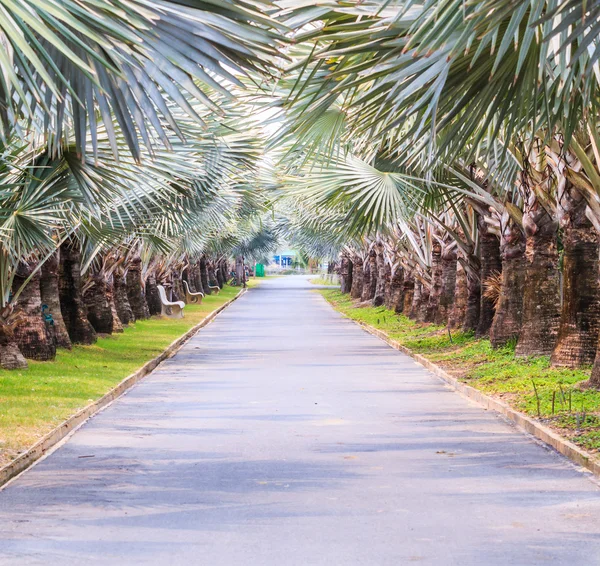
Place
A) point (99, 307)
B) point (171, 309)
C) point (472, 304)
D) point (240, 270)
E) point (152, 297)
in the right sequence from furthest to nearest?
point (240, 270), point (152, 297), point (171, 309), point (99, 307), point (472, 304)

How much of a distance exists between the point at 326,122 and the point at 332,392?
5809 millimetres

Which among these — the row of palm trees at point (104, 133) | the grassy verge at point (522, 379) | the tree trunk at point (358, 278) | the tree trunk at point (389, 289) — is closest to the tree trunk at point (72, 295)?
the row of palm trees at point (104, 133)

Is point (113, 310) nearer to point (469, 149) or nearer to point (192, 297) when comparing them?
point (469, 149)

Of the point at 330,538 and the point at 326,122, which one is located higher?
the point at 326,122

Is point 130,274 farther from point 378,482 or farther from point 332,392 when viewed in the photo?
point 378,482

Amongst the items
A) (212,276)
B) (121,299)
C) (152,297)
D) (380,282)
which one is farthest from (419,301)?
(212,276)

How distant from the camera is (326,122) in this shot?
11609 mm

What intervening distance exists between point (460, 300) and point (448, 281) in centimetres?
245

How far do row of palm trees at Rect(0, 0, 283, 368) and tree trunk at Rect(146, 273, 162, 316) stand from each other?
7.44 meters

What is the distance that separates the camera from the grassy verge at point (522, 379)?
1176 centimetres

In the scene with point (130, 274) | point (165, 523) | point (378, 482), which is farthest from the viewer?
point (130, 274)

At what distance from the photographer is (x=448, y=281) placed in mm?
28984

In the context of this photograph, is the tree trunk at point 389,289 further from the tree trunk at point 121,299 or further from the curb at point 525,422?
the curb at point 525,422

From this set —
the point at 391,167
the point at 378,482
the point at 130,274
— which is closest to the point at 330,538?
the point at 378,482
